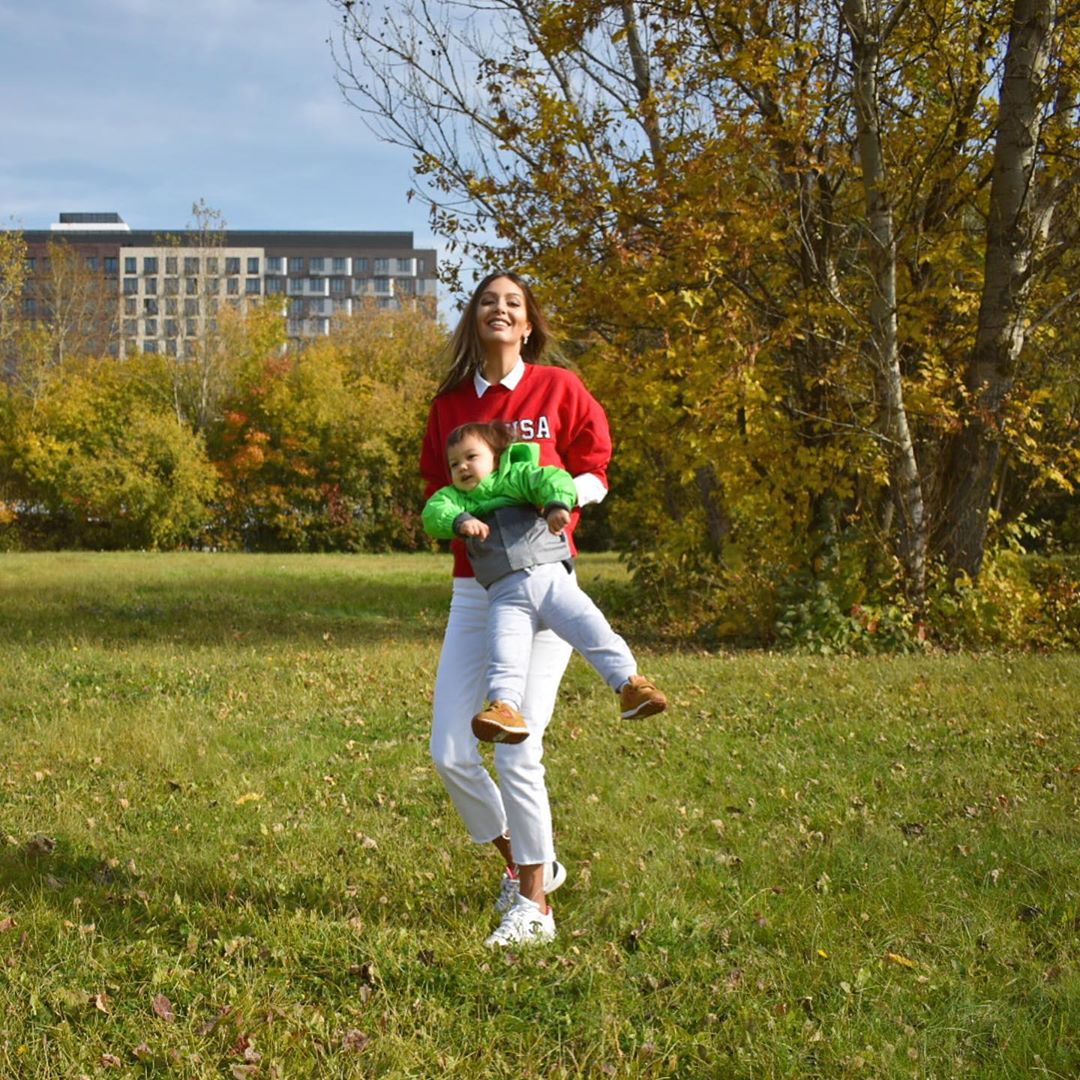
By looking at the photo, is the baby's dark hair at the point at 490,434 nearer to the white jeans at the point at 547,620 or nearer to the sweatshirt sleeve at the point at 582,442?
the sweatshirt sleeve at the point at 582,442

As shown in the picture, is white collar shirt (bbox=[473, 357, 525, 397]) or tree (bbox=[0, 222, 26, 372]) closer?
white collar shirt (bbox=[473, 357, 525, 397])

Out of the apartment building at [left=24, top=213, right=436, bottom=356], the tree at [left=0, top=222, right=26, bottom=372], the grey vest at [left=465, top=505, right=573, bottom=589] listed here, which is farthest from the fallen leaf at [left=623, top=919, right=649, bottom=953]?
the apartment building at [left=24, top=213, right=436, bottom=356]

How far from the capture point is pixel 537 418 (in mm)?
4285

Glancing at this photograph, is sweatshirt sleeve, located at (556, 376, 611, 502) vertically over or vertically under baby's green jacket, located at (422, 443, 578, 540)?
over

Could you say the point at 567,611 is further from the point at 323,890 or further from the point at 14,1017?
the point at 14,1017

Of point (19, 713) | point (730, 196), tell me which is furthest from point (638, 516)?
point (19, 713)

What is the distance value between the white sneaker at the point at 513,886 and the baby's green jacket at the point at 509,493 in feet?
4.20

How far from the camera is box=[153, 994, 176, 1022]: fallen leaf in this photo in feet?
11.5

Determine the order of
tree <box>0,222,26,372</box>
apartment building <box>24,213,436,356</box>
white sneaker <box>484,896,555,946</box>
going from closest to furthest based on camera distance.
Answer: white sneaker <box>484,896,555,946</box>
tree <box>0,222,26,372</box>
apartment building <box>24,213,436,356</box>

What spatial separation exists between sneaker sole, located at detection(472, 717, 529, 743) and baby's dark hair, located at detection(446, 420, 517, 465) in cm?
96

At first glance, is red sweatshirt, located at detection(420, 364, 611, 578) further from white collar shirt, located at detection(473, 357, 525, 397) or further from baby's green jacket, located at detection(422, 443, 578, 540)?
baby's green jacket, located at detection(422, 443, 578, 540)

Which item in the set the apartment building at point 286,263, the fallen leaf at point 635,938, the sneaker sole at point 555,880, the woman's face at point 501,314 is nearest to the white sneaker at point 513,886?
the sneaker sole at point 555,880

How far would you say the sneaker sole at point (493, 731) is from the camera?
3.70 metres

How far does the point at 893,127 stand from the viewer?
12.3 meters
